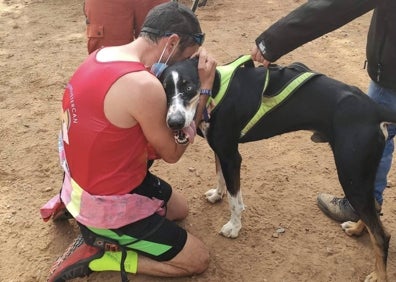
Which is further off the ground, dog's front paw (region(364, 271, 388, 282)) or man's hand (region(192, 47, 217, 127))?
man's hand (region(192, 47, 217, 127))

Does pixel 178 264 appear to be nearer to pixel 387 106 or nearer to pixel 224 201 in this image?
pixel 224 201

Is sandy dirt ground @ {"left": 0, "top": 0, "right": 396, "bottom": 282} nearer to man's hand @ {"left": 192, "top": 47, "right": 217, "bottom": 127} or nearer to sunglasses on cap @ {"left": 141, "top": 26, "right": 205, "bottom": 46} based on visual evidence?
man's hand @ {"left": 192, "top": 47, "right": 217, "bottom": 127}

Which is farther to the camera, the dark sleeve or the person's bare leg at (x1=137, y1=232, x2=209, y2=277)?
the person's bare leg at (x1=137, y1=232, x2=209, y2=277)

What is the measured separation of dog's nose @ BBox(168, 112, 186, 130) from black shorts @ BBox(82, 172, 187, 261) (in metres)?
0.59

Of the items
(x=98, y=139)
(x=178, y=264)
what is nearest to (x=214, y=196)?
(x=178, y=264)

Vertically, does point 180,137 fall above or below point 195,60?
below

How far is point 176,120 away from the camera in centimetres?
276

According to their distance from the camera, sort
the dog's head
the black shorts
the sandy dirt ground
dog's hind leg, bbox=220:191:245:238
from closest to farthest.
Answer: the dog's head
the black shorts
the sandy dirt ground
dog's hind leg, bbox=220:191:245:238

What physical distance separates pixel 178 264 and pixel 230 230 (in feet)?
1.83

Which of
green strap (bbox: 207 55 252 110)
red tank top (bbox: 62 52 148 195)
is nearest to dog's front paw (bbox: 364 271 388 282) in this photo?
green strap (bbox: 207 55 252 110)

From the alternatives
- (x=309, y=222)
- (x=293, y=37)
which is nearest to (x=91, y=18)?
(x=293, y=37)

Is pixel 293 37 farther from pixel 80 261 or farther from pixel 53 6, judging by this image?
pixel 53 6

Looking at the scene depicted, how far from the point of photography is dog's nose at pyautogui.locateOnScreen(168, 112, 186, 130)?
2760mm

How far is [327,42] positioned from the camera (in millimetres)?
6594
